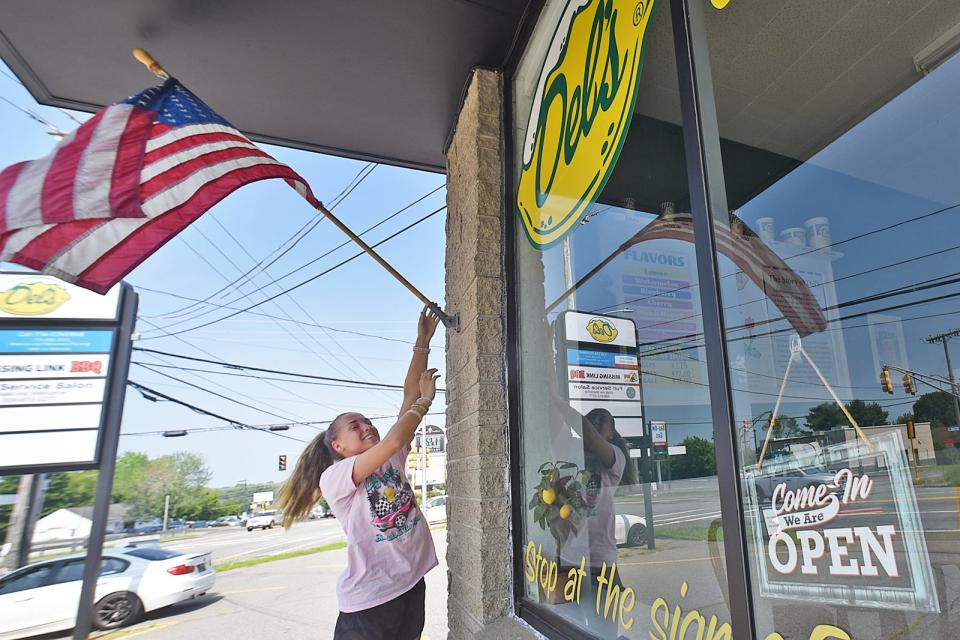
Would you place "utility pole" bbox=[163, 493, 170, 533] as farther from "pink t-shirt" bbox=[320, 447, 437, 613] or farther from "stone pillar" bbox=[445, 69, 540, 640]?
"stone pillar" bbox=[445, 69, 540, 640]

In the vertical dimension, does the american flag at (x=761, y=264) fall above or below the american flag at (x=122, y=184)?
below

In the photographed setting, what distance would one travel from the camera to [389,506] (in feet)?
7.30

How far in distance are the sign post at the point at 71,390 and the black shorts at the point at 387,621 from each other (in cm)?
238

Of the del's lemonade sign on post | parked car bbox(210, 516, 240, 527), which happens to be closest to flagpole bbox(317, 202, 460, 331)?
the del's lemonade sign on post

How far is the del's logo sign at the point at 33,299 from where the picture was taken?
422 centimetres

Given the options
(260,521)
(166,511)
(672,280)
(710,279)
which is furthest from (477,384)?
(166,511)

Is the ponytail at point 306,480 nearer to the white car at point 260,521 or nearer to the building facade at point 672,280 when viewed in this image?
the building facade at point 672,280

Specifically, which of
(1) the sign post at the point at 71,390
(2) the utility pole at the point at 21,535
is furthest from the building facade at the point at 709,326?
(2) the utility pole at the point at 21,535

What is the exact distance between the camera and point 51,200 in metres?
1.53

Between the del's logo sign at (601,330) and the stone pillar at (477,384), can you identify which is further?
the stone pillar at (477,384)

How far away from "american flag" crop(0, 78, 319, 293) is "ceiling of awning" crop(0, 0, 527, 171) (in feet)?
1.68

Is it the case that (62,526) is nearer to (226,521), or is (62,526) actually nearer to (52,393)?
(52,393)

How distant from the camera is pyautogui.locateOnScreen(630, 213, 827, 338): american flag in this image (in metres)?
1.14

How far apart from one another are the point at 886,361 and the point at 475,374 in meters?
1.30
